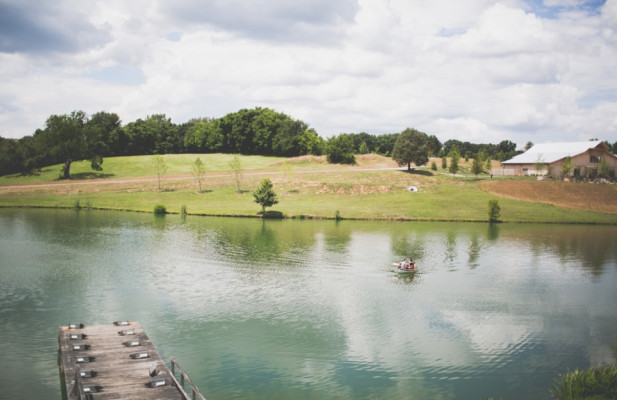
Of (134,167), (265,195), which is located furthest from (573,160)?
(134,167)

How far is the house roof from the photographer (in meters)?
122

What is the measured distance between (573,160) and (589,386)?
4486 inches

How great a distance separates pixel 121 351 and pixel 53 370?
3.64 meters

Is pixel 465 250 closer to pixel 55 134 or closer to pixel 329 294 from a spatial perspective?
pixel 329 294

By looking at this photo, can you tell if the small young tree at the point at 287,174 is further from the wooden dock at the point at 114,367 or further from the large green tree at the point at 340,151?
the wooden dock at the point at 114,367

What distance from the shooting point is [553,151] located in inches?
5098

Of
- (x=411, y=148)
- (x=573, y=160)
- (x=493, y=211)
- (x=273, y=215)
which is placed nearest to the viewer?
(x=273, y=215)

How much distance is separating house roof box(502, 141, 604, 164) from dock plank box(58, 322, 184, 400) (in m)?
123

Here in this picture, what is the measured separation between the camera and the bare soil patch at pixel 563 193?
9094cm

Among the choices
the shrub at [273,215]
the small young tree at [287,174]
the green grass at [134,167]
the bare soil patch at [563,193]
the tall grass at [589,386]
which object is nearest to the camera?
the tall grass at [589,386]

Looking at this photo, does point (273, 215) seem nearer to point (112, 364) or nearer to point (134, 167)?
point (112, 364)

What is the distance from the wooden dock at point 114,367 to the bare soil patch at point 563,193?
89.0 meters

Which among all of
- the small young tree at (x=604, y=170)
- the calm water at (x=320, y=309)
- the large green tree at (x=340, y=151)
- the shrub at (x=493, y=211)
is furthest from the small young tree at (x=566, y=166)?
the calm water at (x=320, y=309)

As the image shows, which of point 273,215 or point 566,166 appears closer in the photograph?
point 273,215
